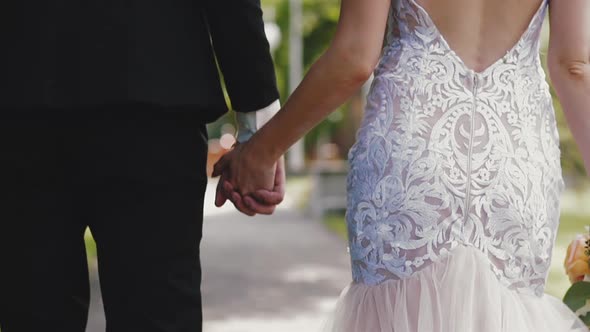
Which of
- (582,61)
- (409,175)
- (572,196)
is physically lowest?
(572,196)

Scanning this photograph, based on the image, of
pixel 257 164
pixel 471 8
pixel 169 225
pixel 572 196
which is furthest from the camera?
pixel 572 196

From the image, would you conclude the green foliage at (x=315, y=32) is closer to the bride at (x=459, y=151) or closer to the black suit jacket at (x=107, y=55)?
the black suit jacket at (x=107, y=55)

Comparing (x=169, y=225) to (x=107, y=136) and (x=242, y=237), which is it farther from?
(x=242, y=237)

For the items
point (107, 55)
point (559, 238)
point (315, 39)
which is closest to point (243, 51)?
point (107, 55)

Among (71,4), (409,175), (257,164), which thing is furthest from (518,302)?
(71,4)

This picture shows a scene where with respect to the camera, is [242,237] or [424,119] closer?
[424,119]

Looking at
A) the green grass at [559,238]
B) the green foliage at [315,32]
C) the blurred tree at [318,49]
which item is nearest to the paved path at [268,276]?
the green grass at [559,238]

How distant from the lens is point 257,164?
9.30 feet

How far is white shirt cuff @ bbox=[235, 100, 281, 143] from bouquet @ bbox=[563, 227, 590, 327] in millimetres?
1078

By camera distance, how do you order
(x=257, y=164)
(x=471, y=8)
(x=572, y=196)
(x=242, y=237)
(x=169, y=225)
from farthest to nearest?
(x=572, y=196)
(x=242, y=237)
(x=257, y=164)
(x=169, y=225)
(x=471, y=8)

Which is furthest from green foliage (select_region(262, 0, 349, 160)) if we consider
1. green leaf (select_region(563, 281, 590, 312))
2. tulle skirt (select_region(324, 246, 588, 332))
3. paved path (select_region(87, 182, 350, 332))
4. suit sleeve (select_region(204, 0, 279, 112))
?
tulle skirt (select_region(324, 246, 588, 332))

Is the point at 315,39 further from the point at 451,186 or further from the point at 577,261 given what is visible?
the point at 451,186

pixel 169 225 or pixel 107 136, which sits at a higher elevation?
pixel 107 136

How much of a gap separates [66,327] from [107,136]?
0.52 m
